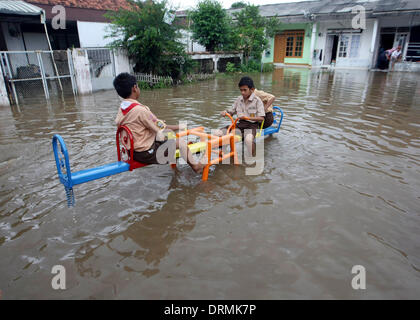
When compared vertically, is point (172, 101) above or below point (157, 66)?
below

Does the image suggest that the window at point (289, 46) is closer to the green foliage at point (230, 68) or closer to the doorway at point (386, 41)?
the doorway at point (386, 41)

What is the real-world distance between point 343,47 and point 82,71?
18.9 meters

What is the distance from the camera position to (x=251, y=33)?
19.6 m

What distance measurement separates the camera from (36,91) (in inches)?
459

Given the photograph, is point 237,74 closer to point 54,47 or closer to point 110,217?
point 54,47

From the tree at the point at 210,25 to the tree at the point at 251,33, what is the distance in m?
1.33

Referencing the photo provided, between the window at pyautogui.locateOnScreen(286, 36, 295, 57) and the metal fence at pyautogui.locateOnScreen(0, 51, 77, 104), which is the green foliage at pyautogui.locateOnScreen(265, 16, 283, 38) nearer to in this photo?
the window at pyautogui.locateOnScreen(286, 36, 295, 57)

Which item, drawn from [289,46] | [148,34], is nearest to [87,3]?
[148,34]

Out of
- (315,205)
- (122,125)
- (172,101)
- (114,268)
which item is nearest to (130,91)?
(122,125)

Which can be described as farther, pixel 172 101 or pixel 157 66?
pixel 157 66

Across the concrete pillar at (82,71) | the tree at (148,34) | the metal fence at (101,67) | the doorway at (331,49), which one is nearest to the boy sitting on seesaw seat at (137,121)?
the concrete pillar at (82,71)

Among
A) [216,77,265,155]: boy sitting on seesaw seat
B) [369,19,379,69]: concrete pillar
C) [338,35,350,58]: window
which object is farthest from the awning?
[338,35,350,58]: window

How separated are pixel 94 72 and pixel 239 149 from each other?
31.1 feet

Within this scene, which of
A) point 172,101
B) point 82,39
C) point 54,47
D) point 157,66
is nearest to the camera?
point 172,101
